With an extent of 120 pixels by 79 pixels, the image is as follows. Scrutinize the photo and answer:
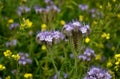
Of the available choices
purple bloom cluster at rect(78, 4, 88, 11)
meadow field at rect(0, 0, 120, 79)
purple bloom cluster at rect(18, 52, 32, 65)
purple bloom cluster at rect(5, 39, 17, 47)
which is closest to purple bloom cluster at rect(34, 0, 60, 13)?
meadow field at rect(0, 0, 120, 79)

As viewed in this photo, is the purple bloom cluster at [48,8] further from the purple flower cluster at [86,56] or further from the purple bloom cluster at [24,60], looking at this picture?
the purple flower cluster at [86,56]

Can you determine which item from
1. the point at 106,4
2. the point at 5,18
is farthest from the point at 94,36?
the point at 5,18

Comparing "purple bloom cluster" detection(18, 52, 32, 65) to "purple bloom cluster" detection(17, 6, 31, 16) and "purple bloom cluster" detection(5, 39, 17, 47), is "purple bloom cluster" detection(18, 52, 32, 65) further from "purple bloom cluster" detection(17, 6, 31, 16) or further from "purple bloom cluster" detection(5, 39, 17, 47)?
"purple bloom cluster" detection(17, 6, 31, 16)

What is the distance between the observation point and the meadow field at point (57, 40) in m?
2.57

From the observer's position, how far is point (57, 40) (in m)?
2.44

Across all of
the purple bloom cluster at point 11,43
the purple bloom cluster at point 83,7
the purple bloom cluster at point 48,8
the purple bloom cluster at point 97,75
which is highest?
the purple bloom cluster at point 48,8

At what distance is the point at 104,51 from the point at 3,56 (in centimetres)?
108

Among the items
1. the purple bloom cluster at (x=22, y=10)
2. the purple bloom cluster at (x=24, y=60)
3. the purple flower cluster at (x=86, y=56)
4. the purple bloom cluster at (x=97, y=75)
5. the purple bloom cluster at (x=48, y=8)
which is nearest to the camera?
the purple bloom cluster at (x=97, y=75)

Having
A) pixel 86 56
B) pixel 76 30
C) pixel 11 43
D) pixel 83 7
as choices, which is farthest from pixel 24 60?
pixel 83 7

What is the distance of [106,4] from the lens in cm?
399

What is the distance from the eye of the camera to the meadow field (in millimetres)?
2568

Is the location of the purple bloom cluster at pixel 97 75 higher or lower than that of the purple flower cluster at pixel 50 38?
lower

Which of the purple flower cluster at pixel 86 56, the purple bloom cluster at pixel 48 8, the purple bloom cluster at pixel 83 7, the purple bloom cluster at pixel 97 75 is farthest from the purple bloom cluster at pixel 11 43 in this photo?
the purple bloom cluster at pixel 97 75

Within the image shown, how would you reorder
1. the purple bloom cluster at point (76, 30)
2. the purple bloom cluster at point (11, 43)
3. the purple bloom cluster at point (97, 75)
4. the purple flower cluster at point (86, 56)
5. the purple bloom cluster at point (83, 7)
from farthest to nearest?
the purple bloom cluster at point (83, 7) → the purple bloom cluster at point (11, 43) → the purple flower cluster at point (86, 56) → the purple bloom cluster at point (97, 75) → the purple bloom cluster at point (76, 30)
